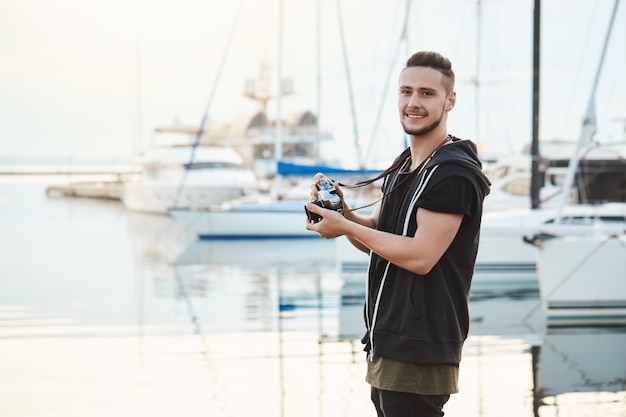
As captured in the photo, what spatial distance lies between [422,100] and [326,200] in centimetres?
38

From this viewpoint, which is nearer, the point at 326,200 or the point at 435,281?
the point at 435,281

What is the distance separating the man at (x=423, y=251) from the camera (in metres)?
2.35

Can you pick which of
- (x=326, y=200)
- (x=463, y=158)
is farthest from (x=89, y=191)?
(x=463, y=158)

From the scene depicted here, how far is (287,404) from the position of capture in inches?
228

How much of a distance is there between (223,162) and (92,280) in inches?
1097

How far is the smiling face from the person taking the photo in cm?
245

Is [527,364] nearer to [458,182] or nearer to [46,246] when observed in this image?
[458,182]

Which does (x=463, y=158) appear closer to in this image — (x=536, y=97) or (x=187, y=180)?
(x=536, y=97)

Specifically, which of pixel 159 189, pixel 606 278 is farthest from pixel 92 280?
pixel 159 189

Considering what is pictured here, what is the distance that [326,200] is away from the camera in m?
2.52

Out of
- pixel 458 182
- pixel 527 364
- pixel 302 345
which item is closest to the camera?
pixel 458 182

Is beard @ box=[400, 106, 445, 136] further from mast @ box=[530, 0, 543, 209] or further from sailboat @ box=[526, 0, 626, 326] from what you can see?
mast @ box=[530, 0, 543, 209]

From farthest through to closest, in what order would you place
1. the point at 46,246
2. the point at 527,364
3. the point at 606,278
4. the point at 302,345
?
the point at 46,246 → the point at 606,278 → the point at 302,345 → the point at 527,364

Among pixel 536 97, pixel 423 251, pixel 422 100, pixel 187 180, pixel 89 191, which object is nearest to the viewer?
pixel 423 251
